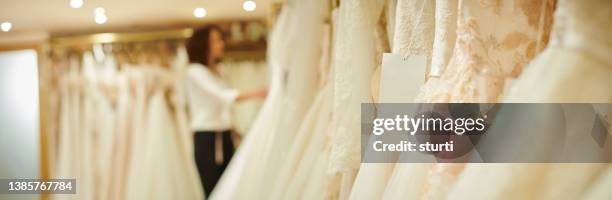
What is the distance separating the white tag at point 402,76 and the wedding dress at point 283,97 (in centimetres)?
40

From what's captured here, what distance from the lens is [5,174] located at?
1.03 meters

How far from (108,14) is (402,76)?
0.72 m

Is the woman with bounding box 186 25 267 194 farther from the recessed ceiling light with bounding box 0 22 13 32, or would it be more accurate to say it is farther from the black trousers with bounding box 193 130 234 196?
the recessed ceiling light with bounding box 0 22 13 32

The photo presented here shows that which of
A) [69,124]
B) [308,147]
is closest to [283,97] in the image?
[308,147]

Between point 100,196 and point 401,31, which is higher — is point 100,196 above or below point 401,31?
below

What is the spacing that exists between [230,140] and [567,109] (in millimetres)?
1413

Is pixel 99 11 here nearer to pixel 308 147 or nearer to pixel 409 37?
pixel 308 147

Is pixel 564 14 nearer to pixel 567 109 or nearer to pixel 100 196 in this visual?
pixel 567 109

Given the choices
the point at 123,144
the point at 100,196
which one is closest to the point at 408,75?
the point at 100,196

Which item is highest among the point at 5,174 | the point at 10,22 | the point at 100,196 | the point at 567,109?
the point at 10,22

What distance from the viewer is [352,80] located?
862mm

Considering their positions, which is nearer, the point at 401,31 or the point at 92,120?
the point at 401,31

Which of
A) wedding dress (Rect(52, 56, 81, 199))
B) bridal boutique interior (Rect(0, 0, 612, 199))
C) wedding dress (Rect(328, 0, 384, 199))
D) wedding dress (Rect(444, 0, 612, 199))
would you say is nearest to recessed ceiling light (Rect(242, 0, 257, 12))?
bridal boutique interior (Rect(0, 0, 612, 199))

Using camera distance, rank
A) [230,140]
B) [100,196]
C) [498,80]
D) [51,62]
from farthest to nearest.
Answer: [230,140]
[51,62]
[100,196]
[498,80]
